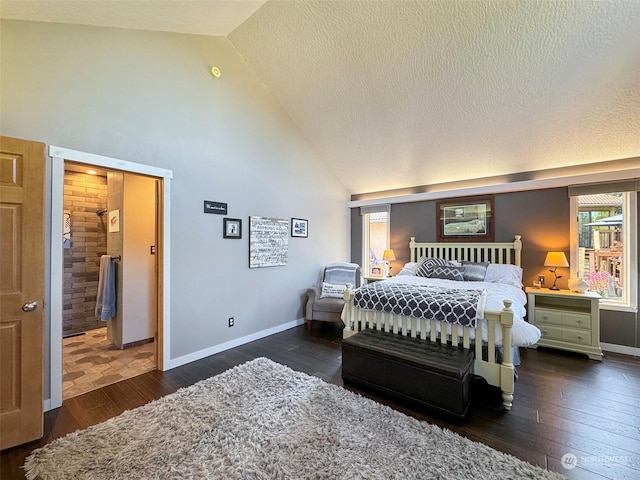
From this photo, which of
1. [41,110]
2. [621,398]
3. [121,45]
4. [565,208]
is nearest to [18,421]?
[41,110]

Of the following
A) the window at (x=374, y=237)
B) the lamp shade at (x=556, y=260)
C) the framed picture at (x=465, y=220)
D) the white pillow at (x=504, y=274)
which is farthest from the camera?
the window at (x=374, y=237)

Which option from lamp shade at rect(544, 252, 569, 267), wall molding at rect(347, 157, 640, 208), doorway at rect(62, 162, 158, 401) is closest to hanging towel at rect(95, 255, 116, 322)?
doorway at rect(62, 162, 158, 401)

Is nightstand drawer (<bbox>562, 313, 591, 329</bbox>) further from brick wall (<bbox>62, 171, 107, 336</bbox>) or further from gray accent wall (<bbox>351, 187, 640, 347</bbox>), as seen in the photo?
brick wall (<bbox>62, 171, 107, 336</bbox>)

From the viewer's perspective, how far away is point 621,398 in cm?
236

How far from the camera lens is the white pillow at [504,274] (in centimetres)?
375

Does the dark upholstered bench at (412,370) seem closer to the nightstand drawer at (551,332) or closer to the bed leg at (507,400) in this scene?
the bed leg at (507,400)

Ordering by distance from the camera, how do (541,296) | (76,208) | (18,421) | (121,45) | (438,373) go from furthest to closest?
(76,208)
(541,296)
(121,45)
(438,373)
(18,421)

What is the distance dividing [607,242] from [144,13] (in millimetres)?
5929

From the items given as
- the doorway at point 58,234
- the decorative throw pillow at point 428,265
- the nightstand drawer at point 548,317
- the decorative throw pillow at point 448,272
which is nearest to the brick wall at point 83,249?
the doorway at point 58,234

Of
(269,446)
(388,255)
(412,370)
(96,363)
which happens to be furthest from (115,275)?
(388,255)

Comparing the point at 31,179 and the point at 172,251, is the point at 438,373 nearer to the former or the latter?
the point at 172,251

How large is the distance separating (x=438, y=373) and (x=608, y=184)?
3535mm

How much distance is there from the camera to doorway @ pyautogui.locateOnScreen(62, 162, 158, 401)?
312 cm

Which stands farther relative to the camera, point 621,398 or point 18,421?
point 621,398
